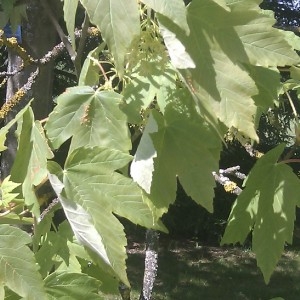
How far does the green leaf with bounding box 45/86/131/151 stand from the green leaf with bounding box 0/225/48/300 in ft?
0.47

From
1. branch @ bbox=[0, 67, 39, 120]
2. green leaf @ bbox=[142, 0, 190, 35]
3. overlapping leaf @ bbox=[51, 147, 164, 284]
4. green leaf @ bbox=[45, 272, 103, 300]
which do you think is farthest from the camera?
branch @ bbox=[0, 67, 39, 120]

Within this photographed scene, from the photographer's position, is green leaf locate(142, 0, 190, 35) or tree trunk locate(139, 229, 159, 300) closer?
green leaf locate(142, 0, 190, 35)

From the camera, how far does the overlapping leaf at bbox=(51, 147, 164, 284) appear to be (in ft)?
2.42

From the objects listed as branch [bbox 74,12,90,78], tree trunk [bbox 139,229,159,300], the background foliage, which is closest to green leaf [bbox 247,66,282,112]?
the background foliage

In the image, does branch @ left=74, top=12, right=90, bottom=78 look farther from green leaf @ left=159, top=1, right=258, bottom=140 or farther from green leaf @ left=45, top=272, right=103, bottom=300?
green leaf @ left=45, top=272, right=103, bottom=300

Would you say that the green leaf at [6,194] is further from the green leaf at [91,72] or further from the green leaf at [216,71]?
the green leaf at [216,71]

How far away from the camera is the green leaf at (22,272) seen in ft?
2.46

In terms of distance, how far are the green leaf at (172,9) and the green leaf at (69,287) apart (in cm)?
40

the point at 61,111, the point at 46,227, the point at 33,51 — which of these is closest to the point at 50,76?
the point at 33,51

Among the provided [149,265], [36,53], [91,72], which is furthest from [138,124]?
[36,53]

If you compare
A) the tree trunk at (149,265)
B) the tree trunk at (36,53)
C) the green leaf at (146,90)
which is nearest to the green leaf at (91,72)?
the green leaf at (146,90)

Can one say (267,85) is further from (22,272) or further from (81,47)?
(22,272)

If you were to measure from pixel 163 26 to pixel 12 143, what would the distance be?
147 cm

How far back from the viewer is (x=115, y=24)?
649 millimetres
